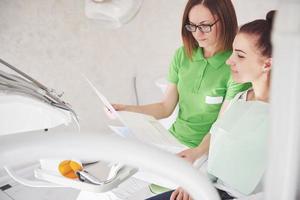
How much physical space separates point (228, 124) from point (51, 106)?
0.56 meters

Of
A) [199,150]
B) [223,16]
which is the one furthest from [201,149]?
[223,16]

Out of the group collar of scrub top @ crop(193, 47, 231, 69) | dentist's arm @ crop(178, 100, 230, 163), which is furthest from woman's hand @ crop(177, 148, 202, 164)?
collar of scrub top @ crop(193, 47, 231, 69)

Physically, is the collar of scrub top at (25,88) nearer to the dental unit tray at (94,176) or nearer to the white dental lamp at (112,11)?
the dental unit tray at (94,176)

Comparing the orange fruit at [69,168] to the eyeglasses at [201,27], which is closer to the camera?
the orange fruit at [69,168]

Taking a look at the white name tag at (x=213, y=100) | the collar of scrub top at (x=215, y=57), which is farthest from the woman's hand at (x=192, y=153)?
the collar of scrub top at (x=215, y=57)

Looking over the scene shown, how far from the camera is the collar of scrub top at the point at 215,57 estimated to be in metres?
1.14

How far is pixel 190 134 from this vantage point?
1.31 metres

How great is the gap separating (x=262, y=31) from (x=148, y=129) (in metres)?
0.41

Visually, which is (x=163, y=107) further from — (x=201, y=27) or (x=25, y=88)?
(x=25, y=88)

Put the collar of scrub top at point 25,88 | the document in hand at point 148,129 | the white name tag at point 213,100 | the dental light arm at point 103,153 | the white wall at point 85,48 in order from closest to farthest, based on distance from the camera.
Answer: the dental light arm at point 103,153 → the collar of scrub top at point 25,88 → the document in hand at point 148,129 → the white name tag at point 213,100 → the white wall at point 85,48

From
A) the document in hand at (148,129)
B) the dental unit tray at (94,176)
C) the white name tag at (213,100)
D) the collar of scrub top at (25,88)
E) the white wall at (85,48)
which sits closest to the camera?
the collar of scrub top at (25,88)

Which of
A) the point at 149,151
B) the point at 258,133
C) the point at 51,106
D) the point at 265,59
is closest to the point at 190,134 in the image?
the point at 258,133

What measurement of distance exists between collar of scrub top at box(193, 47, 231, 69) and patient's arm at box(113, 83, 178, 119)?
0.46ft

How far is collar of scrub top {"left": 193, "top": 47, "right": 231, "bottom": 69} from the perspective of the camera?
1.14m
